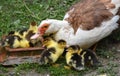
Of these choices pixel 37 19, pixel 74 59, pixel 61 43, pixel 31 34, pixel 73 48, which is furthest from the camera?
pixel 37 19

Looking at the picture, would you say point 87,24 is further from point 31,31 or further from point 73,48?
point 31,31

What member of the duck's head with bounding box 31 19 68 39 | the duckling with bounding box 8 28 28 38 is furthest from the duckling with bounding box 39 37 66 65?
the duckling with bounding box 8 28 28 38

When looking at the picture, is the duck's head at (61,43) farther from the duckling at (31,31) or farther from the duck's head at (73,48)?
the duckling at (31,31)

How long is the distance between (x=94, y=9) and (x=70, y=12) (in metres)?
0.37

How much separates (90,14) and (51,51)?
0.75 meters

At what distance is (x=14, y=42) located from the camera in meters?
5.58

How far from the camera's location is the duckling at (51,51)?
17.2ft

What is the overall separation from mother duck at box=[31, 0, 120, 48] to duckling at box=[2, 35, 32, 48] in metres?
0.23

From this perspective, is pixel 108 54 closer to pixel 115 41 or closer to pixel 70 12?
pixel 115 41

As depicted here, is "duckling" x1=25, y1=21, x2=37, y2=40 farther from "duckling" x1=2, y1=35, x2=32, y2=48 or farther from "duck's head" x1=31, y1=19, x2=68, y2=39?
"duck's head" x1=31, y1=19, x2=68, y2=39

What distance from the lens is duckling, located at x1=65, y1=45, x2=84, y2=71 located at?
5109mm

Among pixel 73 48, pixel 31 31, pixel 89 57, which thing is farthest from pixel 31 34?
pixel 89 57

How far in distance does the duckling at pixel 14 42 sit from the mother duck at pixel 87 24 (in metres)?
0.23

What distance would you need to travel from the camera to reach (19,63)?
5.49 metres
